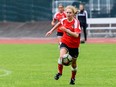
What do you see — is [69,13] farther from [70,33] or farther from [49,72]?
[49,72]

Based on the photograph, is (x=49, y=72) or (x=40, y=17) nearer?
(x=49, y=72)

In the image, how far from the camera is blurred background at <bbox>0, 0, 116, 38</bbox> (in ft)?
122

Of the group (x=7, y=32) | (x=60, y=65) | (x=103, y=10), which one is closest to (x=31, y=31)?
(x=7, y=32)

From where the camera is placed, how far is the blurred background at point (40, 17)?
37.2 m

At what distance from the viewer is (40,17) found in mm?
41594

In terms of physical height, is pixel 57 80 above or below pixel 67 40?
below

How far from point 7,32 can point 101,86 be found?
27696 mm

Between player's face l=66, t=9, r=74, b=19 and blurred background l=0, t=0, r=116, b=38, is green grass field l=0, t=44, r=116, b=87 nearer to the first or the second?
player's face l=66, t=9, r=74, b=19

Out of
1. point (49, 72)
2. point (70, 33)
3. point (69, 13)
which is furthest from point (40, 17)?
point (70, 33)

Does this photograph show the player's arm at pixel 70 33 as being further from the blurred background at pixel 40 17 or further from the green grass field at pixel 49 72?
the blurred background at pixel 40 17

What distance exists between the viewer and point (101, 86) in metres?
11.4

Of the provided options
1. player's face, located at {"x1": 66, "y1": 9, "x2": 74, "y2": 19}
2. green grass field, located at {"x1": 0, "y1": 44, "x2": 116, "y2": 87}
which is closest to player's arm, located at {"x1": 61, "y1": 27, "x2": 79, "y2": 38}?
player's face, located at {"x1": 66, "y1": 9, "x2": 74, "y2": 19}

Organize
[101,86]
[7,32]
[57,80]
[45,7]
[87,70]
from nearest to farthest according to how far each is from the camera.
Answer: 1. [101,86]
2. [57,80]
3. [87,70]
4. [7,32]
5. [45,7]

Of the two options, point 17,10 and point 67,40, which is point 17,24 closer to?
point 17,10
